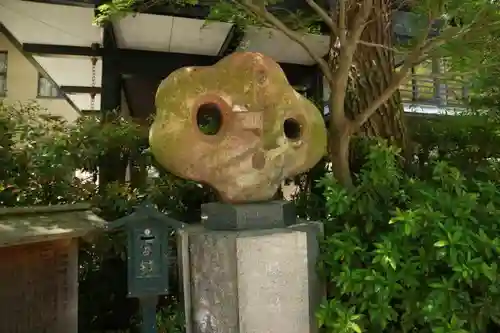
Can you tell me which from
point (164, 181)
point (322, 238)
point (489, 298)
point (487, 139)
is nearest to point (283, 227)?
point (322, 238)

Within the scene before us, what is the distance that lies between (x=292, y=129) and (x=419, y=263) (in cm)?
126

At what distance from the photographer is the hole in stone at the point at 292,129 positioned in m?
3.05

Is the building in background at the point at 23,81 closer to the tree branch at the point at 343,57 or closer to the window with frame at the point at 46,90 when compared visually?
the window with frame at the point at 46,90

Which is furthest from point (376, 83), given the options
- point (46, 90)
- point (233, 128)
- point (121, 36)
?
point (46, 90)

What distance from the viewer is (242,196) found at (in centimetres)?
286

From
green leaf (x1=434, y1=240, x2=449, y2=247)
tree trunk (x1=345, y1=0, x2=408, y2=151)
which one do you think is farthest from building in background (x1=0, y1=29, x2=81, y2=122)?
green leaf (x1=434, y1=240, x2=449, y2=247)

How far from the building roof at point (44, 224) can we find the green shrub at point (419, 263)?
155 centimetres

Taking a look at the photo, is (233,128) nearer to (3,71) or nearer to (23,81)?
(23,81)

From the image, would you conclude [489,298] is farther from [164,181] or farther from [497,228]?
[164,181]

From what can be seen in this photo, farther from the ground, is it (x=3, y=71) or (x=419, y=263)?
(x=3, y=71)

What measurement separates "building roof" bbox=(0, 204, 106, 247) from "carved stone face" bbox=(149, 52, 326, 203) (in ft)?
2.22

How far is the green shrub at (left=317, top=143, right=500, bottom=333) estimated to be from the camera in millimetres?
2365

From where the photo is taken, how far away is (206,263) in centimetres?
268

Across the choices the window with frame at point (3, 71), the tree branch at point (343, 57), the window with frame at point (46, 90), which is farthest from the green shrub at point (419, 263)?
the window with frame at point (3, 71)
